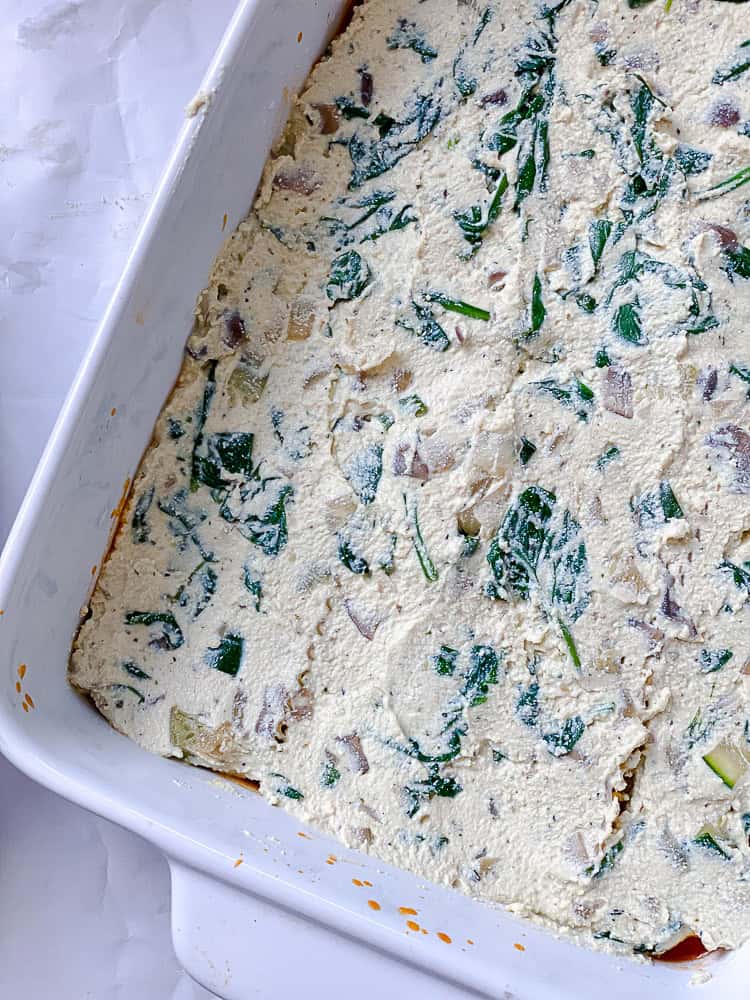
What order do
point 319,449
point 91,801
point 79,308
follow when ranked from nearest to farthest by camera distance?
1. point 91,801
2. point 319,449
3. point 79,308

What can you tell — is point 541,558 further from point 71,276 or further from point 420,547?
point 71,276

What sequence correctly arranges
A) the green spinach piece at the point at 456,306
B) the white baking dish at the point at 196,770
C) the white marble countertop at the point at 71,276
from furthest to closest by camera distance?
the white marble countertop at the point at 71,276 → the green spinach piece at the point at 456,306 → the white baking dish at the point at 196,770

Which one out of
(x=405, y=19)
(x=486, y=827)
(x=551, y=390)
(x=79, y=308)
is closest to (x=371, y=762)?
(x=486, y=827)

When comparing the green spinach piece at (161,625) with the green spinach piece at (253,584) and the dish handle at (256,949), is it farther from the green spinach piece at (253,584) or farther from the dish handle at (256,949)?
the dish handle at (256,949)

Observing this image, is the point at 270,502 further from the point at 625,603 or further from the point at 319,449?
the point at 625,603

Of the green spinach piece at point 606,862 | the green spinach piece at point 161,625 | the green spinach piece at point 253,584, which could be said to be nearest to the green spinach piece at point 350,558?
the green spinach piece at point 253,584

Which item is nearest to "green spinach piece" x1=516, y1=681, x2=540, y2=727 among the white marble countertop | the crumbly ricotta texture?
the crumbly ricotta texture
